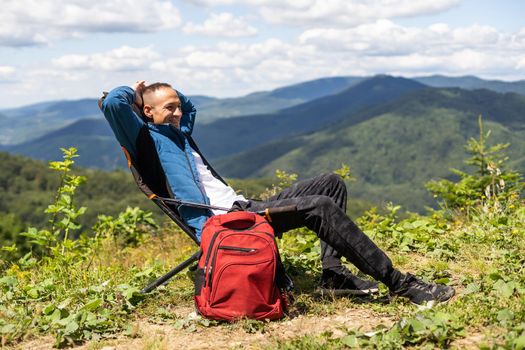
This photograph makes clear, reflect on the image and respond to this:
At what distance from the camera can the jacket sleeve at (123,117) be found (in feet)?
14.3

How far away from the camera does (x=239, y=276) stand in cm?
383

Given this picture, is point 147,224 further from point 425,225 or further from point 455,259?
point 455,259

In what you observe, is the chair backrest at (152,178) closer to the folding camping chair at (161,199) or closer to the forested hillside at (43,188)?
the folding camping chair at (161,199)

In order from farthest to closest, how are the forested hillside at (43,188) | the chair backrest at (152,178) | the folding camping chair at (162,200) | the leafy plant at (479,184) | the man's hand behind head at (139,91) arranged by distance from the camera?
the forested hillside at (43,188) < the leafy plant at (479,184) < the man's hand behind head at (139,91) < the chair backrest at (152,178) < the folding camping chair at (162,200)

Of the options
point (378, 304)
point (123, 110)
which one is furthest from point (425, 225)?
point (123, 110)

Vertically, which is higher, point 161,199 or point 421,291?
point 161,199

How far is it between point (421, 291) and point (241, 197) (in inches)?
67.8

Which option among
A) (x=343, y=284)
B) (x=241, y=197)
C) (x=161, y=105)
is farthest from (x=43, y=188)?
(x=343, y=284)

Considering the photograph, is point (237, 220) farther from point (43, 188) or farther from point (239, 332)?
point (43, 188)

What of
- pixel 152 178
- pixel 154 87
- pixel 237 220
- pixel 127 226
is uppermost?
pixel 154 87

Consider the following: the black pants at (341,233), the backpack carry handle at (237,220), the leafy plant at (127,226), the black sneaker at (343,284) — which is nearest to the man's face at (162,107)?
the backpack carry handle at (237,220)

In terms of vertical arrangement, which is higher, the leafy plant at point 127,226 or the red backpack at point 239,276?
the red backpack at point 239,276

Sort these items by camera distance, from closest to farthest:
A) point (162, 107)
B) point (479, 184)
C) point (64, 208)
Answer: point (162, 107)
point (64, 208)
point (479, 184)

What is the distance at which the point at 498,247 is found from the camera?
Result: 5227mm
